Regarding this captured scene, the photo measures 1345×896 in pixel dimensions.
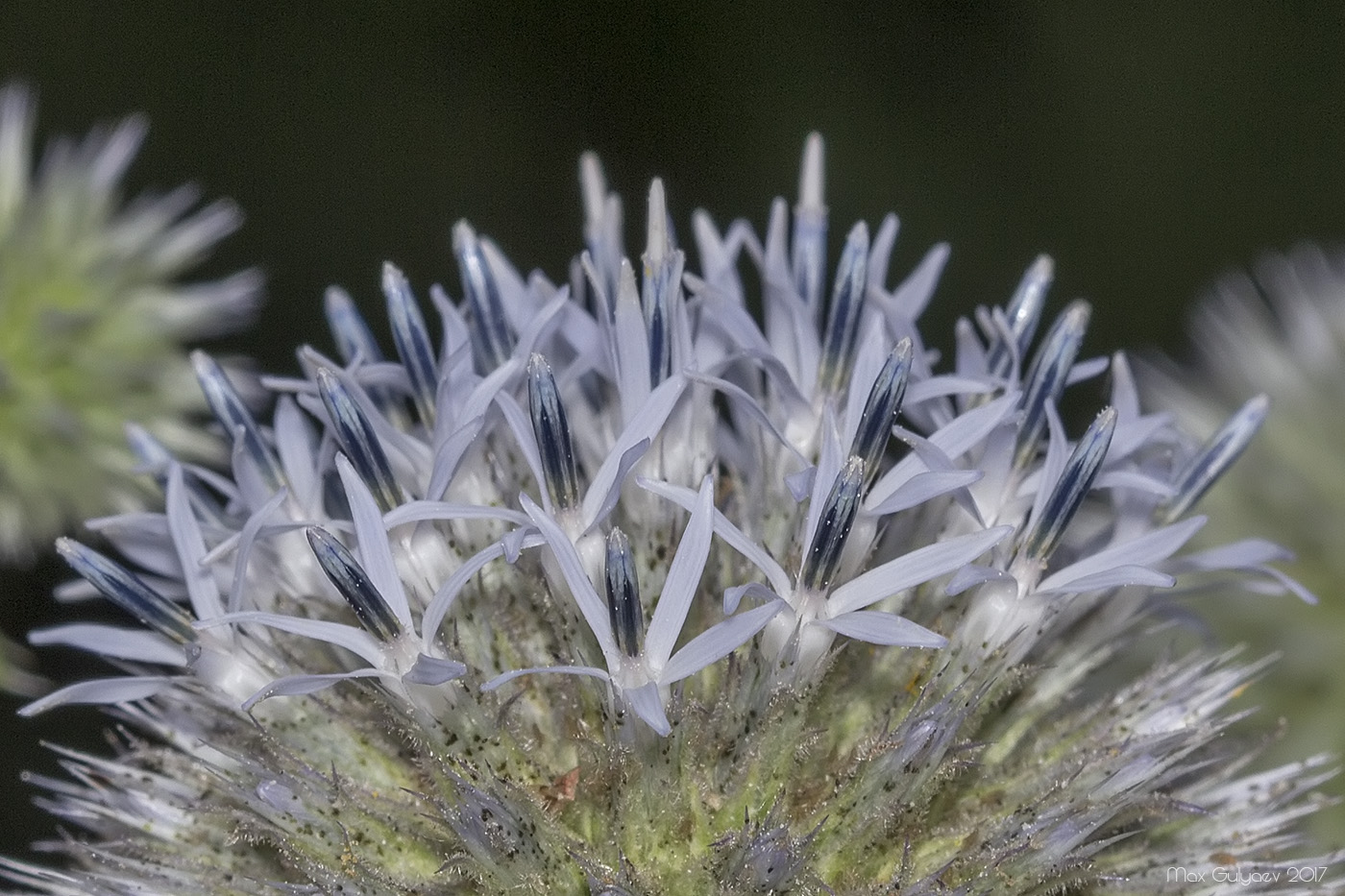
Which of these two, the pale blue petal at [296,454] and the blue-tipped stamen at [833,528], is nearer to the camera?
the blue-tipped stamen at [833,528]

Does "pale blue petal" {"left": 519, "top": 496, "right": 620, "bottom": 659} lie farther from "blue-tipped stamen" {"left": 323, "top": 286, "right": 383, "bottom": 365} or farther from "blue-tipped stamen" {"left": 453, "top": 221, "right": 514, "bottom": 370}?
"blue-tipped stamen" {"left": 323, "top": 286, "right": 383, "bottom": 365}

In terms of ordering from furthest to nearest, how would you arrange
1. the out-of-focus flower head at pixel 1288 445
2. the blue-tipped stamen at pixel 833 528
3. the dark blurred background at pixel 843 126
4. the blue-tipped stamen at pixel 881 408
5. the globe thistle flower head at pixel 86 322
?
1. the dark blurred background at pixel 843 126
2. the out-of-focus flower head at pixel 1288 445
3. the globe thistle flower head at pixel 86 322
4. the blue-tipped stamen at pixel 881 408
5. the blue-tipped stamen at pixel 833 528

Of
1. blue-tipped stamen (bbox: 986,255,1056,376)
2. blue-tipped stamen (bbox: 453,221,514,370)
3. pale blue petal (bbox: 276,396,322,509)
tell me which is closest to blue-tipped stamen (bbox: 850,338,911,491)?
blue-tipped stamen (bbox: 986,255,1056,376)

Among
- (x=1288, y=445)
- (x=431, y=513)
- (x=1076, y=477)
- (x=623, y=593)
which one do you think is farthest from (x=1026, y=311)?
(x=1288, y=445)

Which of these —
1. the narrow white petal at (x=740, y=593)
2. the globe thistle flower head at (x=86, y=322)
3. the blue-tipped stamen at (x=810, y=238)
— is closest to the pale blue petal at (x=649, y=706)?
the narrow white petal at (x=740, y=593)

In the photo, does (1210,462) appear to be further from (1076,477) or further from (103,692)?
(103,692)

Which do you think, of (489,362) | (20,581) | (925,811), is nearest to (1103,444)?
(925,811)

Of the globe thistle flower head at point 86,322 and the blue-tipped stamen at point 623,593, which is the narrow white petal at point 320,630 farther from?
A: the globe thistle flower head at point 86,322
